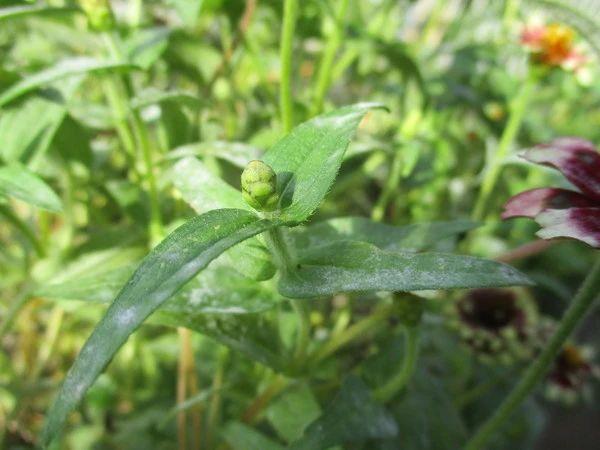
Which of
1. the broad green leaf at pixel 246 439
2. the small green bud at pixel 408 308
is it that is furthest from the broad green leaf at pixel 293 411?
the small green bud at pixel 408 308

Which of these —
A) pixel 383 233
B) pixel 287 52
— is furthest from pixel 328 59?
pixel 383 233

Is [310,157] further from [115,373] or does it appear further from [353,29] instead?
[115,373]

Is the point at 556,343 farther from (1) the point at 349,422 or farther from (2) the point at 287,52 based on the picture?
(2) the point at 287,52

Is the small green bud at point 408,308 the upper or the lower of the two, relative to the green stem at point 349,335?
upper

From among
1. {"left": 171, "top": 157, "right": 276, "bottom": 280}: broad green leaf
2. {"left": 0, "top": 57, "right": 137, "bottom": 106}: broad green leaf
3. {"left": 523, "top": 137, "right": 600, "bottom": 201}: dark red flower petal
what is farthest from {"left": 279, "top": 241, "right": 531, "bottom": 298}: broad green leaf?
{"left": 0, "top": 57, "right": 137, "bottom": 106}: broad green leaf

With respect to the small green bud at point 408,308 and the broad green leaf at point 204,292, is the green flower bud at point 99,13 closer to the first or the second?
the broad green leaf at point 204,292

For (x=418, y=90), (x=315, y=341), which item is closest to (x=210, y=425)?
(x=315, y=341)
